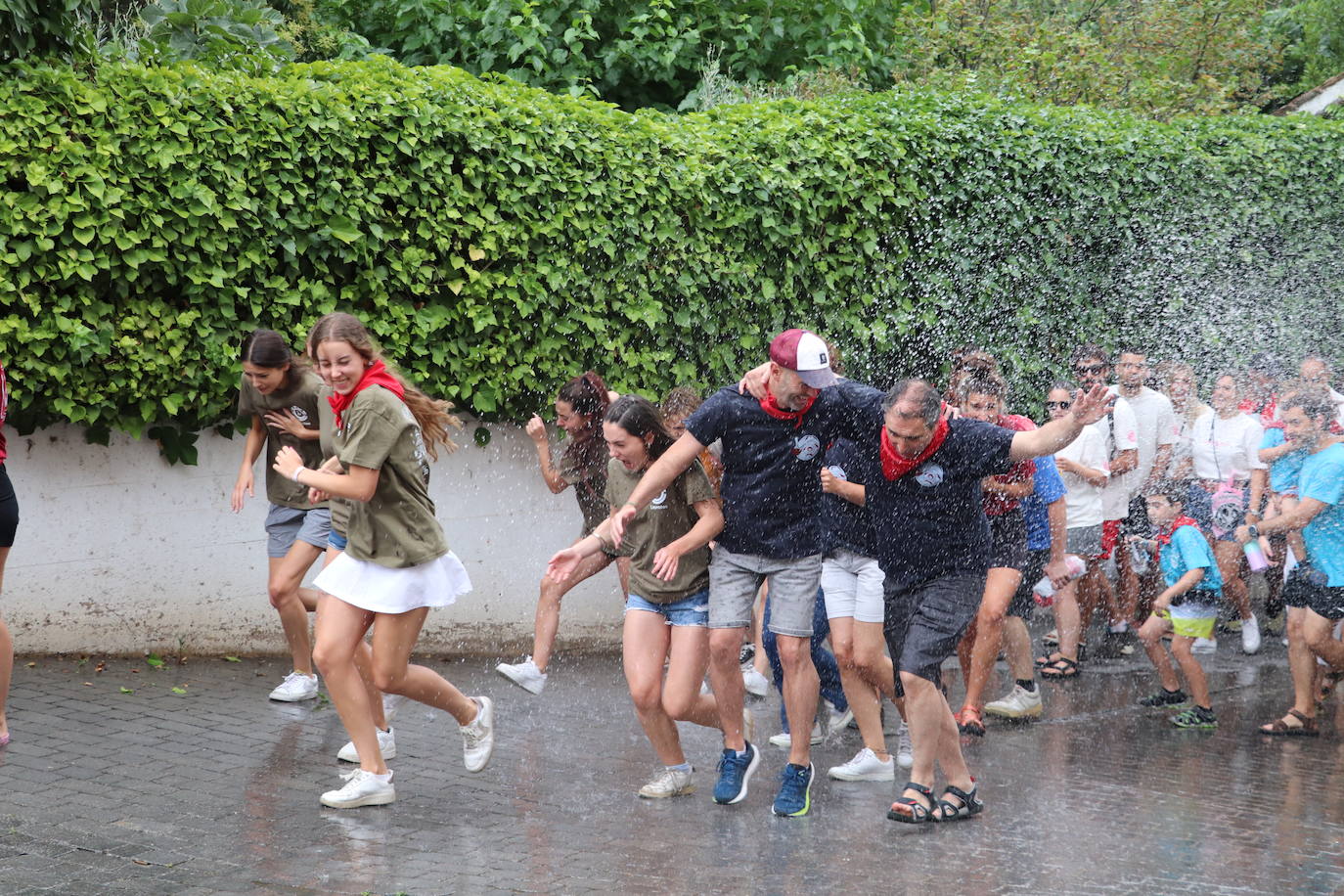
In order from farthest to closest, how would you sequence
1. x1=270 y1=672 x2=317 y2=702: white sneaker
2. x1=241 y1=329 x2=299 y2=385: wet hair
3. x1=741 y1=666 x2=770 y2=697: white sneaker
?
x1=741 y1=666 x2=770 y2=697: white sneaker, x1=270 y1=672 x2=317 y2=702: white sneaker, x1=241 y1=329 x2=299 y2=385: wet hair

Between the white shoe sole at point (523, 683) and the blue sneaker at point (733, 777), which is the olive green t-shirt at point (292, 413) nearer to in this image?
the white shoe sole at point (523, 683)

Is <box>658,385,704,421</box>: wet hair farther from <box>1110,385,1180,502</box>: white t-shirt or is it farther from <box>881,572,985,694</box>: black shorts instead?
<box>1110,385,1180,502</box>: white t-shirt

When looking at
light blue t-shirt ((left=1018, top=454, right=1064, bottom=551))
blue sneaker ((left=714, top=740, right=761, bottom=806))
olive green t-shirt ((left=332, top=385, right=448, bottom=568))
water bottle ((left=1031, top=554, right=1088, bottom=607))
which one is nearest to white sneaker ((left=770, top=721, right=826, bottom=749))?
blue sneaker ((left=714, top=740, right=761, bottom=806))

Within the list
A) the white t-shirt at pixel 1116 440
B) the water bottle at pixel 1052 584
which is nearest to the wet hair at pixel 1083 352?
the white t-shirt at pixel 1116 440

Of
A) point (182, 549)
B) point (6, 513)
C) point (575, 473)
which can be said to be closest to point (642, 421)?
point (575, 473)

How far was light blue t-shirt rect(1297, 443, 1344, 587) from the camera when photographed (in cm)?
753

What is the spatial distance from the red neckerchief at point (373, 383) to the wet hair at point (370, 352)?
3cm

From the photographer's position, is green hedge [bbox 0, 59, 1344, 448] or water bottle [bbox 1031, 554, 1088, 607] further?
water bottle [bbox 1031, 554, 1088, 607]

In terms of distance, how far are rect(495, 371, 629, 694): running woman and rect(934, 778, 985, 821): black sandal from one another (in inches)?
87.6

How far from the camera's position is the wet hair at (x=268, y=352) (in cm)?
721

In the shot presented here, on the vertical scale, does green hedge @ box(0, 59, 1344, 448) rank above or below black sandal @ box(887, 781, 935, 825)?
above

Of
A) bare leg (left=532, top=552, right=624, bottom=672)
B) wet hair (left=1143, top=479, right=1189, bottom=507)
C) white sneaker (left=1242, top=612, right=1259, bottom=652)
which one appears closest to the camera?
bare leg (left=532, top=552, right=624, bottom=672)

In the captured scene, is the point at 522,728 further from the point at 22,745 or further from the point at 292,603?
the point at 22,745

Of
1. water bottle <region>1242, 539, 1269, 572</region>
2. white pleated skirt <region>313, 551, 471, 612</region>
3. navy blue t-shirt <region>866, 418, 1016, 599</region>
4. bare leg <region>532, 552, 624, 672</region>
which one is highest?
navy blue t-shirt <region>866, 418, 1016, 599</region>
